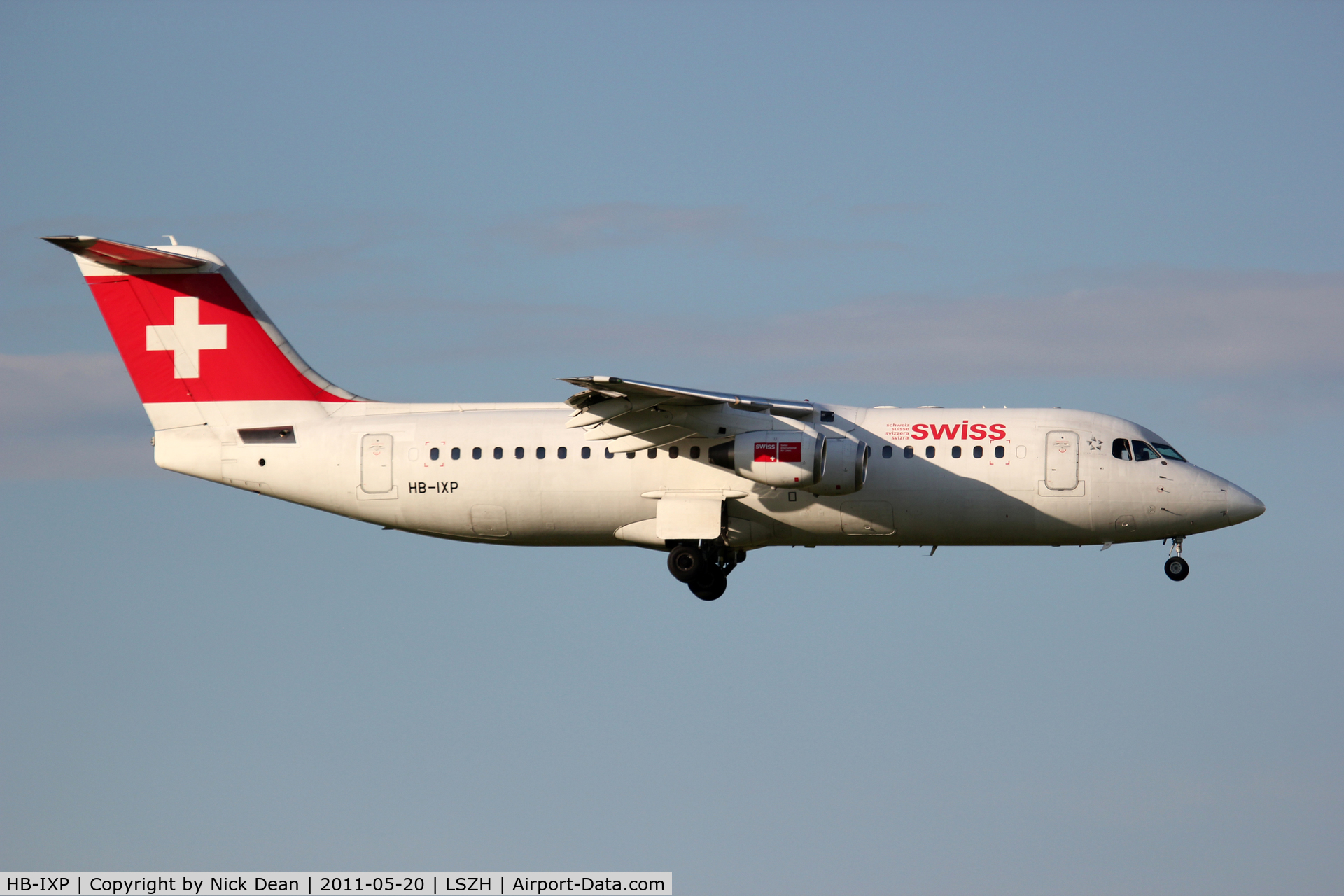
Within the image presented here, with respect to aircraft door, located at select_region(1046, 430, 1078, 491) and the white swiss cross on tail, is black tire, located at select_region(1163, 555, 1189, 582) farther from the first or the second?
the white swiss cross on tail

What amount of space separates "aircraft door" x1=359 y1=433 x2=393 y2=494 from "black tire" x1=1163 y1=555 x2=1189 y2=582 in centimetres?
1513

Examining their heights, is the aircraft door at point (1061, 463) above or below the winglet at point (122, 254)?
below

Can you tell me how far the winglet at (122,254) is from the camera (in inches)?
1179

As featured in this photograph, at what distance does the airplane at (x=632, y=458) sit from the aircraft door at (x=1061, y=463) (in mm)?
30

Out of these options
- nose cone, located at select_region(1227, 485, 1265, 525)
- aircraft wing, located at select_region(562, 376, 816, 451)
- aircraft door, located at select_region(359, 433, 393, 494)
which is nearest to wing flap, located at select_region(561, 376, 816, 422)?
aircraft wing, located at select_region(562, 376, 816, 451)

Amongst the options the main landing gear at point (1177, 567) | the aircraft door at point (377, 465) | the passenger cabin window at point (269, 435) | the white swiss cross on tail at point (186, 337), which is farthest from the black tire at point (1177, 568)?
the white swiss cross on tail at point (186, 337)

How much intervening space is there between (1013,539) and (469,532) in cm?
1055

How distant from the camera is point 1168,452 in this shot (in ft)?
93.9

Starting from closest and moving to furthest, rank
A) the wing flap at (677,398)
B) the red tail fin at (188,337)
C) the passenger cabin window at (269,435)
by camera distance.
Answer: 1. the wing flap at (677,398)
2. the passenger cabin window at (269,435)
3. the red tail fin at (188,337)

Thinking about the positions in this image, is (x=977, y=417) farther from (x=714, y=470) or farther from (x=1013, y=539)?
(x=714, y=470)

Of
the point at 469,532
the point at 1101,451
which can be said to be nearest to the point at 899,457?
the point at 1101,451

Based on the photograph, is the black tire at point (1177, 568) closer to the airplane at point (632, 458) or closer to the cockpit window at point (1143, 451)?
the airplane at point (632, 458)

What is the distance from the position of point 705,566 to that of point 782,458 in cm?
331

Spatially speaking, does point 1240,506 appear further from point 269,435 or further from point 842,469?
point 269,435
